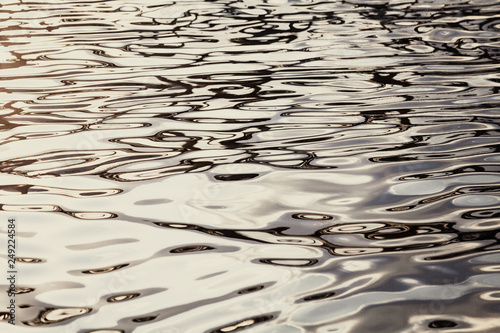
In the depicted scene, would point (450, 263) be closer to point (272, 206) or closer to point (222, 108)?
point (272, 206)

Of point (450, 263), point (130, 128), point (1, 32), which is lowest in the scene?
point (450, 263)

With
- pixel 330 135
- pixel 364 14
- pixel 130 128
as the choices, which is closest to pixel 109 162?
pixel 130 128

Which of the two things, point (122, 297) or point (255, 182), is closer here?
point (122, 297)

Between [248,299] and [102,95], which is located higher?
[102,95]

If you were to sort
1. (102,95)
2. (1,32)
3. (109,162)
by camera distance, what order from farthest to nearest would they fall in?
(1,32) → (102,95) → (109,162)

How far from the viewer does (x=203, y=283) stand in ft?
4.91

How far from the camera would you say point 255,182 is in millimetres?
2049

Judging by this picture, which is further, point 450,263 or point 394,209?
point 394,209

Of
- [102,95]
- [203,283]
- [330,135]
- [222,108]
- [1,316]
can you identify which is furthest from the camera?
[102,95]

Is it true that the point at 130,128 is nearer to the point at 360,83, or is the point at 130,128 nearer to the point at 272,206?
the point at 272,206

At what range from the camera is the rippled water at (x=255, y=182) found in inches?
56.0

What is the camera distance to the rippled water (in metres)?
1.42

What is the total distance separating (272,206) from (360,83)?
1349mm

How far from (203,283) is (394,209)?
0.65 m
